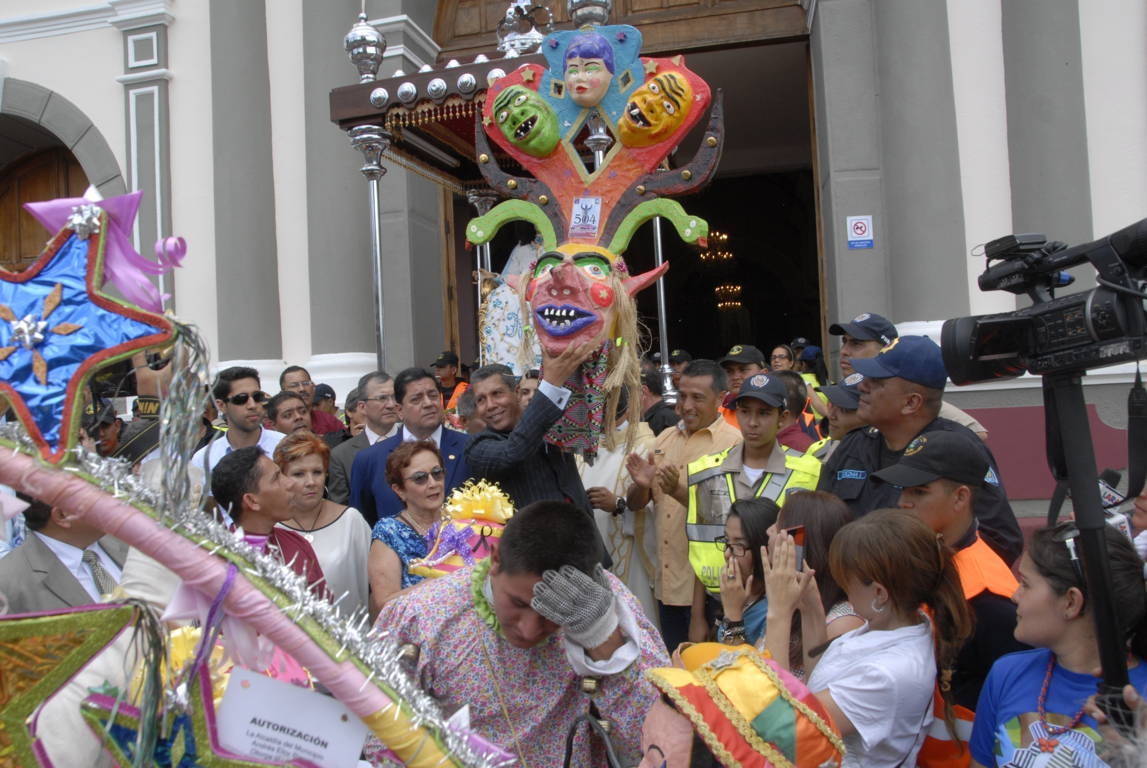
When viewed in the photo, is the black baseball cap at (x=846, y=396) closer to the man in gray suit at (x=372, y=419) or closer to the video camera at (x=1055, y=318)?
the video camera at (x=1055, y=318)

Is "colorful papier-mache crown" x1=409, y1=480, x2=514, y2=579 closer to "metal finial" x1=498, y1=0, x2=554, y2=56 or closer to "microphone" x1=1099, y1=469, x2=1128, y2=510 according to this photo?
"microphone" x1=1099, y1=469, x2=1128, y2=510

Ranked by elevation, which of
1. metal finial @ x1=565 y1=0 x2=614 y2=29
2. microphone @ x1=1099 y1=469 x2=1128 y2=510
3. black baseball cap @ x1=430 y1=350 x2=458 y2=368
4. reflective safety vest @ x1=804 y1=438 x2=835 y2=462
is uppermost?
metal finial @ x1=565 y1=0 x2=614 y2=29

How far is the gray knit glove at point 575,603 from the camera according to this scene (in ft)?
5.70

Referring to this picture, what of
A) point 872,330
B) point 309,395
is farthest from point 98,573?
point 309,395

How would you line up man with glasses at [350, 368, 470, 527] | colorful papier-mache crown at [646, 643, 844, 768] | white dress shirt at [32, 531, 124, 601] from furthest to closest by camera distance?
man with glasses at [350, 368, 470, 527] < white dress shirt at [32, 531, 124, 601] < colorful papier-mache crown at [646, 643, 844, 768]

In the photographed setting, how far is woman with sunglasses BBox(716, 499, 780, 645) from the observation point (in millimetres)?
2559

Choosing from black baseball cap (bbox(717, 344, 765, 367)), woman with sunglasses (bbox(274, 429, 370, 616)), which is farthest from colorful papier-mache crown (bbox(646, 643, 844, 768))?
black baseball cap (bbox(717, 344, 765, 367))

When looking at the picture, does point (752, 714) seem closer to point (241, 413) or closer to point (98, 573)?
point (98, 573)

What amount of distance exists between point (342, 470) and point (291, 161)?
423 cm

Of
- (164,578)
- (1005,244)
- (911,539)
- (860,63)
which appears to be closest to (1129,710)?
(911,539)

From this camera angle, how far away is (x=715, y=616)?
3.83 meters

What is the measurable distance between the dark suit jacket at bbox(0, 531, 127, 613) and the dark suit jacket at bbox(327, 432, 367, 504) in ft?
6.75

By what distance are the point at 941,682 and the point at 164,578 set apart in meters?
1.76

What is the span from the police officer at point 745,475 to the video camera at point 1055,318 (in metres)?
1.68
